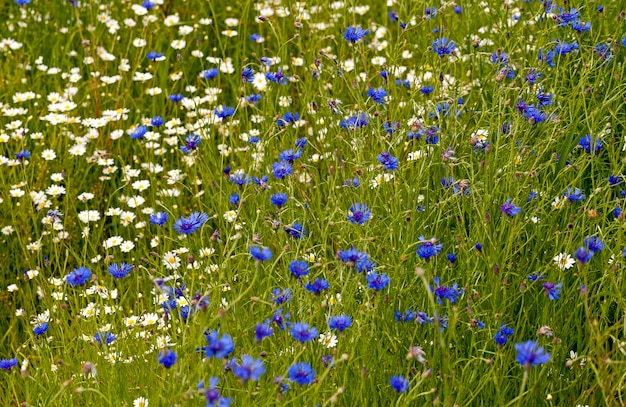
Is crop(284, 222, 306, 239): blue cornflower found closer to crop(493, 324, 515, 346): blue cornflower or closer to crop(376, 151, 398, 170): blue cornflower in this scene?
crop(376, 151, 398, 170): blue cornflower

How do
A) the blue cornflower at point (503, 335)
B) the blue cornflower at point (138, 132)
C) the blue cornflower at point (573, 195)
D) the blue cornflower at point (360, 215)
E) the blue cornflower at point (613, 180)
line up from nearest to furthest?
the blue cornflower at point (503, 335), the blue cornflower at point (360, 215), the blue cornflower at point (573, 195), the blue cornflower at point (613, 180), the blue cornflower at point (138, 132)

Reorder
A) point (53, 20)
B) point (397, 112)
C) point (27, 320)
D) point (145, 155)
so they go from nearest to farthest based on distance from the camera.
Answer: point (27, 320) → point (397, 112) → point (145, 155) → point (53, 20)

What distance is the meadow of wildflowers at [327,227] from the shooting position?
7.62 ft

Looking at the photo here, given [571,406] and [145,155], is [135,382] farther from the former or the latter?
[145,155]

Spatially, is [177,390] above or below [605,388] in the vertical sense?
below

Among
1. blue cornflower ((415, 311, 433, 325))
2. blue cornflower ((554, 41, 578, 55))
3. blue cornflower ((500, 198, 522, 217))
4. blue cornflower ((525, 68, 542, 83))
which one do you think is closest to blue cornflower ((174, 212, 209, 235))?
blue cornflower ((415, 311, 433, 325))

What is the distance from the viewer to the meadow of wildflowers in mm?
2322

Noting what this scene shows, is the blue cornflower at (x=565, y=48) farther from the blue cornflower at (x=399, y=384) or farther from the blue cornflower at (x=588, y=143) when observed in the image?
the blue cornflower at (x=399, y=384)

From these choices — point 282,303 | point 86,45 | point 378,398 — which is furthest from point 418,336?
point 86,45

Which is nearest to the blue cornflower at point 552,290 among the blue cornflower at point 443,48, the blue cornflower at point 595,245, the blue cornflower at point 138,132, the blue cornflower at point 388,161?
the blue cornflower at point 595,245

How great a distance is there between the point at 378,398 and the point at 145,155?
172 centimetres

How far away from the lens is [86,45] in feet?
13.2

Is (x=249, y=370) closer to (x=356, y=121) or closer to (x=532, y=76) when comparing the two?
(x=356, y=121)

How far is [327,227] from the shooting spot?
249 centimetres
